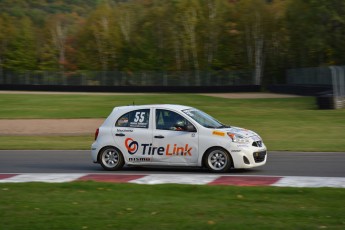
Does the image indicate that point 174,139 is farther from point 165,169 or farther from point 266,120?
point 266,120

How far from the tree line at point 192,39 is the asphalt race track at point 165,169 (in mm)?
52021

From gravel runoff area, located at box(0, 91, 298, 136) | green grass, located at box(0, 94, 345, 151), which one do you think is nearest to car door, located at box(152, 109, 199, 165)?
green grass, located at box(0, 94, 345, 151)

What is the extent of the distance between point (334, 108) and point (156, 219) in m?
29.8

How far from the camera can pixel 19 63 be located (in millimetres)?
94875

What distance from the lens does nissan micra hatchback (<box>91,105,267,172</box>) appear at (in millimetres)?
15266

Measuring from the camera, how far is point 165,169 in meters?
16.4

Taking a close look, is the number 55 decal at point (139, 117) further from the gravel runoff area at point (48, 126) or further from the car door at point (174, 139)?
the gravel runoff area at point (48, 126)

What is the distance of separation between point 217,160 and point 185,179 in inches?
52.7

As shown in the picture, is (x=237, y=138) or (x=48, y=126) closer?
(x=237, y=138)

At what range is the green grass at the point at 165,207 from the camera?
9211mm

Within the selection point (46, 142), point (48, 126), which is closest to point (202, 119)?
point (46, 142)

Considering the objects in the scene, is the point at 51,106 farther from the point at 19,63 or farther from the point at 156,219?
the point at 19,63

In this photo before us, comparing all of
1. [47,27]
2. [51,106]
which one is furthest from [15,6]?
[51,106]

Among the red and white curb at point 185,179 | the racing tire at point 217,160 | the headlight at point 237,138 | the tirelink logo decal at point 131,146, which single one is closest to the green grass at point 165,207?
the red and white curb at point 185,179
